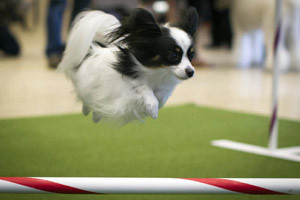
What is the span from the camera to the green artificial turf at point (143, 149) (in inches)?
95.0

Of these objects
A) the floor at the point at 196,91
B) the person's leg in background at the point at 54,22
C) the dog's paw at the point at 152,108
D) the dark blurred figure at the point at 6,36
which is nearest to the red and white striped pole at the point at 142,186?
the dog's paw at the point at 152,108

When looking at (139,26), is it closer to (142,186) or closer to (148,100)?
(148,100)

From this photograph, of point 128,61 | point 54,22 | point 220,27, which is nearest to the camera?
point 128,61

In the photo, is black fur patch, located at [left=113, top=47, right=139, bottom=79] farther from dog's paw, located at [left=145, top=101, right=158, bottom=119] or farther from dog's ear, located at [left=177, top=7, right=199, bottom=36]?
dog's ear, located at [left=177, top=7, right=199, bottom=36]

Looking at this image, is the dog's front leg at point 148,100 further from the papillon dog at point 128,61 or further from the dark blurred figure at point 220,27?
the dark blurred figure at point 220,27

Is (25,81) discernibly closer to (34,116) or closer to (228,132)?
(34,116)

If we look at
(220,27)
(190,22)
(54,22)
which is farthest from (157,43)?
(220,27)

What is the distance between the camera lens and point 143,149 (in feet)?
9.41

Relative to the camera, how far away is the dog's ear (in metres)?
1.81

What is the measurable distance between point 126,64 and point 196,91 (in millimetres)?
3310

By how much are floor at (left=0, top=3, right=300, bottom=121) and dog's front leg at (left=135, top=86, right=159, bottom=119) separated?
1.48m

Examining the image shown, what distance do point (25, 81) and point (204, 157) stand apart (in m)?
3.34

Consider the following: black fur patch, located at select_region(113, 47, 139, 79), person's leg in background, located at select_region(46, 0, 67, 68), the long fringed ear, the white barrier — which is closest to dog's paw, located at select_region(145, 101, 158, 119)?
black fur patch, located at select_region(113, 47, 139, 79)

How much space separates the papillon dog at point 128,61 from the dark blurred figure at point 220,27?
6.78m
